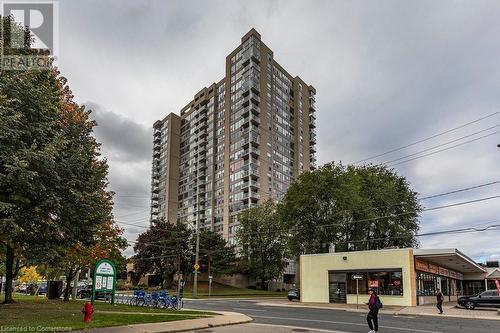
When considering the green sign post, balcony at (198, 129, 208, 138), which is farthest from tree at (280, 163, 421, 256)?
balcony at (198, 129, 208, 138)

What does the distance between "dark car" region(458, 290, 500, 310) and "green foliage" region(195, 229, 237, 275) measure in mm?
43476

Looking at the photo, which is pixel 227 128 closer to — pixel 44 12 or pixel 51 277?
pixel 51 277

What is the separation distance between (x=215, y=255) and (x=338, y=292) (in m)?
36.5

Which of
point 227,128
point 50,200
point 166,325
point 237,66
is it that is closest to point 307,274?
point 166,325

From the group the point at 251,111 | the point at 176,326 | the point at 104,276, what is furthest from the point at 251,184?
the point at 176,326

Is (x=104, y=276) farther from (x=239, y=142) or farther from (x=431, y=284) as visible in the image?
(x=239, y=142)

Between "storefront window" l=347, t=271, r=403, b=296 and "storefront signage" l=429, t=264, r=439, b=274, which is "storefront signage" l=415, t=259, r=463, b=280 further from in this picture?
"storefront window" l=347, t=271, r=403, b=296

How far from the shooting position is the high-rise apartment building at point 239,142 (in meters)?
96.1

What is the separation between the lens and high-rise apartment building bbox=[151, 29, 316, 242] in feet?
315

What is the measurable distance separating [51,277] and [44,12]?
101 feet

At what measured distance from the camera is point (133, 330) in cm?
1463

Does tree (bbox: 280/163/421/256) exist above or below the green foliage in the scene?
above

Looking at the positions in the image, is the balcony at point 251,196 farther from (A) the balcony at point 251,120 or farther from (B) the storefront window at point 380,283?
(B) the storefront window at point 380,283

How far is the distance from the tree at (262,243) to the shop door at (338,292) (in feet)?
98.5
